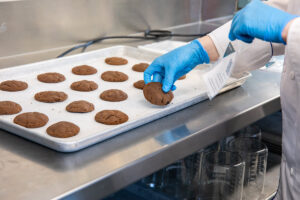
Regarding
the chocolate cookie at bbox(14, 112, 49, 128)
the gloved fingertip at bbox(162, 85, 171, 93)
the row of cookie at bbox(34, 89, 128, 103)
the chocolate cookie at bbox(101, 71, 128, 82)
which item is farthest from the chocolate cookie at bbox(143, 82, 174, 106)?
the chocolate cookie at bbox(14, 112, 49, 128)

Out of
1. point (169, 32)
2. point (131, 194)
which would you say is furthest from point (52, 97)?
point (169, 32)

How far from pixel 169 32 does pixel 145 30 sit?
166 mm

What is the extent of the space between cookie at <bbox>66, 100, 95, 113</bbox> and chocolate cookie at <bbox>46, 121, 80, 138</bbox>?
15 cm

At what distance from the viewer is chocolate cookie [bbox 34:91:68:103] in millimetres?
1489

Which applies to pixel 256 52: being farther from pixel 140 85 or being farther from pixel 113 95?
pixel 113 95

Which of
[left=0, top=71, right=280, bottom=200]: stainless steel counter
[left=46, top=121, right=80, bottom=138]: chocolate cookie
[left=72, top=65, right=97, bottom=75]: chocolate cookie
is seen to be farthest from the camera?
[left=72, top=65, right=97, bottom=75]: chocolate cookie

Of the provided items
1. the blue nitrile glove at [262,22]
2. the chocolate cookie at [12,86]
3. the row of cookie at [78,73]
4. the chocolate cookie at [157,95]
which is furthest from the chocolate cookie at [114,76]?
the blue nitrile glove at [262,22]

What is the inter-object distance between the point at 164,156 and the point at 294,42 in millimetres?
526

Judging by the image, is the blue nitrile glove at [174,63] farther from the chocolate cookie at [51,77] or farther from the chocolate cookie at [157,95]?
the chocolate cookie at [51,77]

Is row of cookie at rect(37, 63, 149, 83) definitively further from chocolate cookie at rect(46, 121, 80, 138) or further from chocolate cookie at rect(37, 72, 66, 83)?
chocolate cookie at rect(46, 121, 80, 138)

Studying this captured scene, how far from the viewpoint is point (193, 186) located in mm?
1805

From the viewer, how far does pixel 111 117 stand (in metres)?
1.33

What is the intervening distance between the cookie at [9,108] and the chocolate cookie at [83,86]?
272 mm

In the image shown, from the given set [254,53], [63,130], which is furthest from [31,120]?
[254,53]
